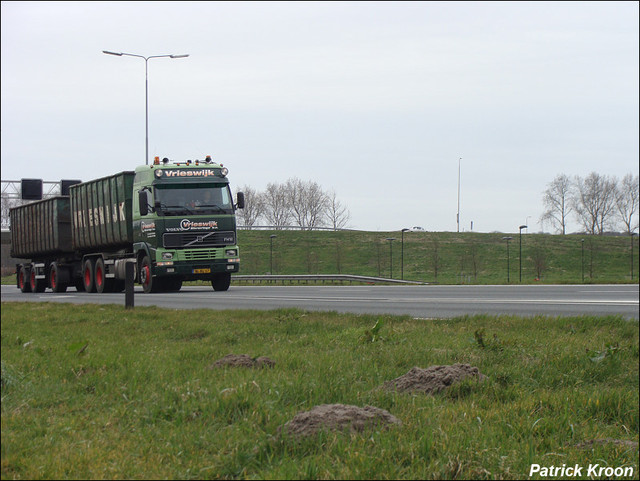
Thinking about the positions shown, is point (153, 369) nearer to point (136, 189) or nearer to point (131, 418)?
point (131, 418)

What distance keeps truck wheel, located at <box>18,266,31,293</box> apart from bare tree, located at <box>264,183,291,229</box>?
35008 millimetres

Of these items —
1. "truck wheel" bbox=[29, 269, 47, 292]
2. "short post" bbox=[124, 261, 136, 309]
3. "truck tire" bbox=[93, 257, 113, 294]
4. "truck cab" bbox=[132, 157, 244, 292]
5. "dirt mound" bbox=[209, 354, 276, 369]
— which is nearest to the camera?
"dirt mound" bbox=[209, 354, 276, 369]

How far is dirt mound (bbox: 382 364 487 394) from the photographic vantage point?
5.74 meters

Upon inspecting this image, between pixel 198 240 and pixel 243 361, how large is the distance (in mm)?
15141

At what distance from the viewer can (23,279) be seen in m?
28.1

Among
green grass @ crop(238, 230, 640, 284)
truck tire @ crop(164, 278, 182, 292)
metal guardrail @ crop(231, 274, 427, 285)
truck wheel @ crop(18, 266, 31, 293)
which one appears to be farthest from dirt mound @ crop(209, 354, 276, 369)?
metal guardrail @ crop(231, 274, 427, 285)

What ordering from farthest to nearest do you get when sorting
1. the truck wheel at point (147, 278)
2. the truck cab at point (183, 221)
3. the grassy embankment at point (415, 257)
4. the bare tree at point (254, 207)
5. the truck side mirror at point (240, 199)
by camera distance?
the bare tree at point (254, 207) → the grassy embankment at point (415, 257) → the truck wheel at point (147, 278) → the truck side mirror at point (240, 199) → the truck cab at point (183, 221)

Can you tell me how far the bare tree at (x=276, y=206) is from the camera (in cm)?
6312

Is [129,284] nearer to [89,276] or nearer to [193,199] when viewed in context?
[193,199]

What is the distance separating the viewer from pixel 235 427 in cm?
439

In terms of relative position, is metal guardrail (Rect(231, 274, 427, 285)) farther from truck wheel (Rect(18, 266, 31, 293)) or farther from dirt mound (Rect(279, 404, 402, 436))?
dirt mound (Rect(279, 404, 402, 436))

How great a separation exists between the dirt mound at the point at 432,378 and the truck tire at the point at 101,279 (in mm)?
19425

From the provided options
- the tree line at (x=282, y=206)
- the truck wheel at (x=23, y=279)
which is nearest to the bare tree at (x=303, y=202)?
the tree line at (x=282, y=206)

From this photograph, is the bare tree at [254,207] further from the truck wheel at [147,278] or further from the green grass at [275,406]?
the green grass at [275,406]
